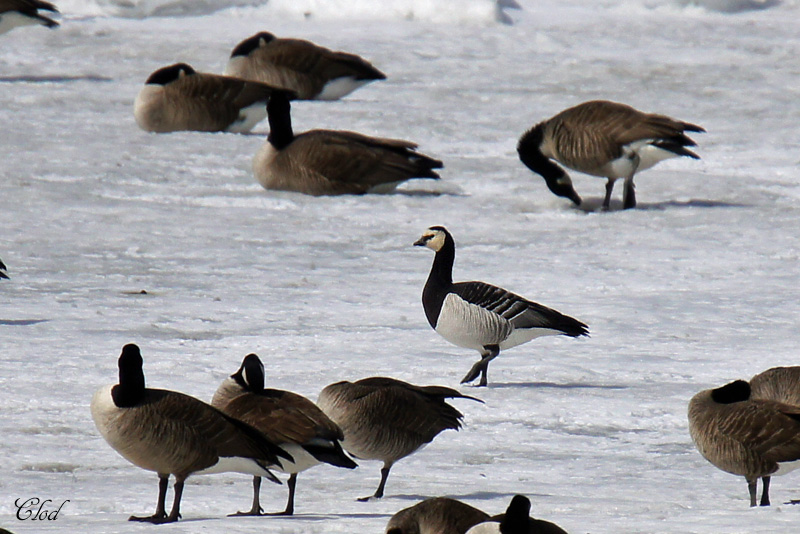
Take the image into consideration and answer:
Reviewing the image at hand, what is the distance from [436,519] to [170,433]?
1.15m

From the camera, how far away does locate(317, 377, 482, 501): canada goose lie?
5.65m

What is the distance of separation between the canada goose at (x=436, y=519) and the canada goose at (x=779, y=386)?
2271 mm

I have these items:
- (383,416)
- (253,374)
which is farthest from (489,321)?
(253,374)

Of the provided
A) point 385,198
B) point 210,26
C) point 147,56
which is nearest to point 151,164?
point 385,198

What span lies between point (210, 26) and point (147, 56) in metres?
2.06

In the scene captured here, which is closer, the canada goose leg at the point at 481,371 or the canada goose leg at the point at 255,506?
the canada goose leg at the point at 255,506

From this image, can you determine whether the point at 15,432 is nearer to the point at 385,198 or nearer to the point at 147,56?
the point at 385,198

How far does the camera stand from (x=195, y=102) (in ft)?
47.3

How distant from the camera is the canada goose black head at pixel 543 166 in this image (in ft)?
41.0

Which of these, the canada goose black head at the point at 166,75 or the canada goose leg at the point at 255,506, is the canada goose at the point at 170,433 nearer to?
the canada goose leg at the point at 255,506

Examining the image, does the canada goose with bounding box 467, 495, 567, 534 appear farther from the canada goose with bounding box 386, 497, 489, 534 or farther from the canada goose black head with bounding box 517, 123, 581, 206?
the canada goose black head with bounding box 517, 123, 581, 206

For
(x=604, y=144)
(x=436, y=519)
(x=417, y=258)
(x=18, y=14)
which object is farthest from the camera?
(x=18, y=14)

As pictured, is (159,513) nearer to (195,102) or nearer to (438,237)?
(438,237)

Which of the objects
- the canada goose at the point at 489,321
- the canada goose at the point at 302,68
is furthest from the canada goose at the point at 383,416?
the canada goose at the point at 302,68
